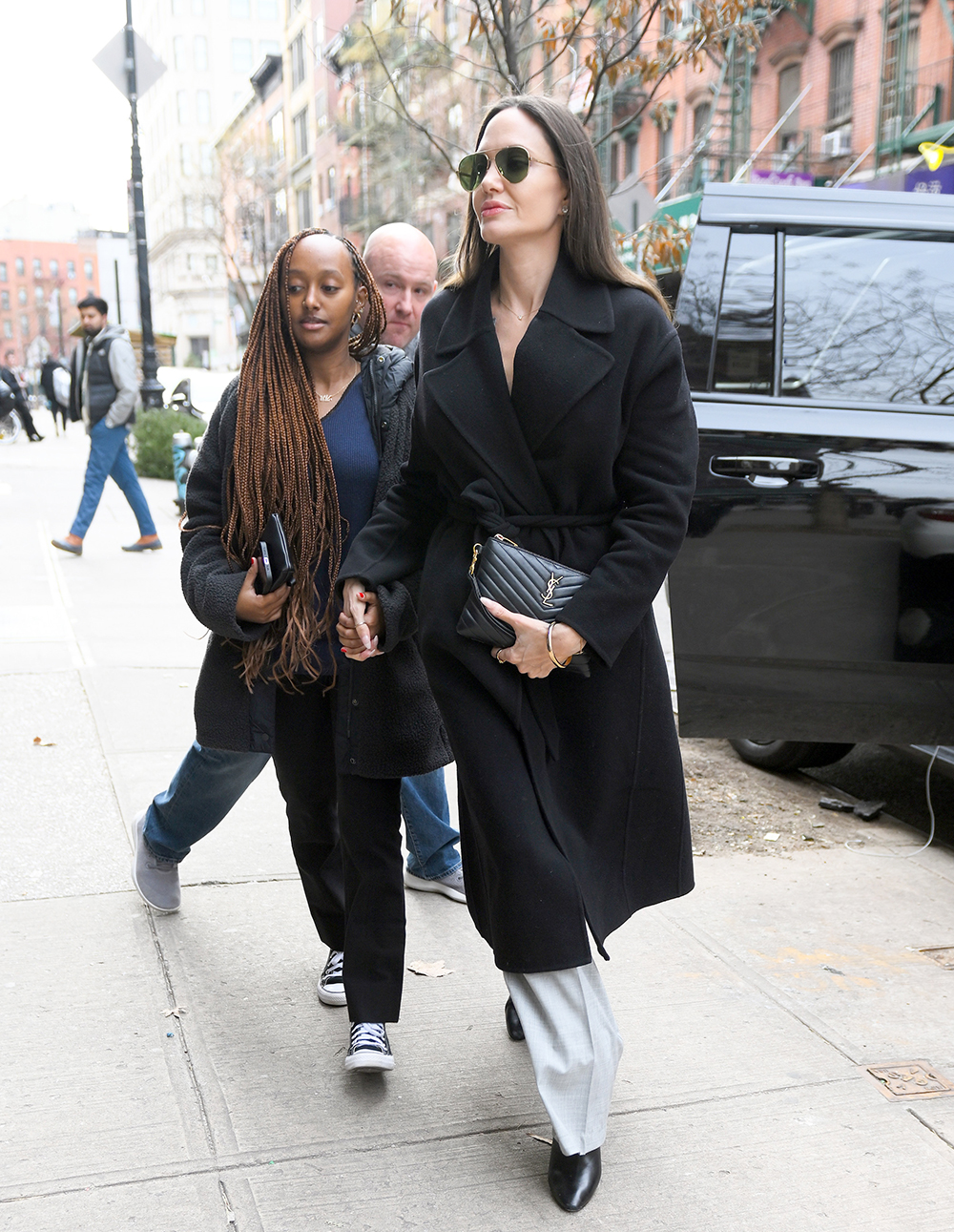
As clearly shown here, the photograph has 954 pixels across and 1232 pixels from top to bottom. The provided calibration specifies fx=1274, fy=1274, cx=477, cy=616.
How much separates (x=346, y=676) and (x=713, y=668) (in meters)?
1.43

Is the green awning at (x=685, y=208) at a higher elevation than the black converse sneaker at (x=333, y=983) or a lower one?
higher

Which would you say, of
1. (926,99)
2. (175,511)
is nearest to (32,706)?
(175,511)

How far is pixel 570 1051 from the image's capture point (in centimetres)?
244

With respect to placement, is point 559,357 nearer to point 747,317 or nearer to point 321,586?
point 321,586

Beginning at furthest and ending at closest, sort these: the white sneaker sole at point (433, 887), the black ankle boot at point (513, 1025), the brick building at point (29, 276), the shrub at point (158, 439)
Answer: the brick building at point (29, 276) → the shrub at point (158, 439) → the white sneaker sole at point (433, 887) → the black ankle boot at point (513, 1025)

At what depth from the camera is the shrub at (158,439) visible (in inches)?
636

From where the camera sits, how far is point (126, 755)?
511 cm

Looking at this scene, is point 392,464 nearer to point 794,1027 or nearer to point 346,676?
point 346,676

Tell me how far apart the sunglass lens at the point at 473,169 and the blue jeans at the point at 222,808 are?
1505 millimetres

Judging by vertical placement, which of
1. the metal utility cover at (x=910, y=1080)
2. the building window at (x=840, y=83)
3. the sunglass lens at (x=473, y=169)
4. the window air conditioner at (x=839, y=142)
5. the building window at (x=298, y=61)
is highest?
the building window at (x=298, y=61)

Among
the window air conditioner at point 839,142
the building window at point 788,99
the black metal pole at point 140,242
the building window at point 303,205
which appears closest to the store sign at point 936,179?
the window air conditioner at point 839,142

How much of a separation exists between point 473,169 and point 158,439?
1435cm

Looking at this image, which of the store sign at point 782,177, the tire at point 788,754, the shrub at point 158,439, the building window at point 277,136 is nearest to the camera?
the tire at point 788,754

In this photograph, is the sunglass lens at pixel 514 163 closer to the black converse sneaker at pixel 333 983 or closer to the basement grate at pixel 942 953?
the black converse sneaker at pixel 333 983
